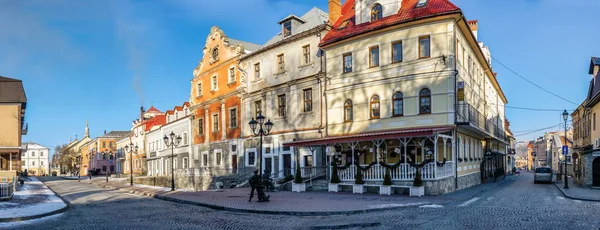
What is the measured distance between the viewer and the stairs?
24734 millimetres

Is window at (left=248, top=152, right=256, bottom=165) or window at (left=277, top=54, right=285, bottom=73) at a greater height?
window at (left=277, top=54, right=285, bottom=73)

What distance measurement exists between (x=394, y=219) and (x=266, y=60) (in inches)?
869

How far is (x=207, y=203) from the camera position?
1881cm

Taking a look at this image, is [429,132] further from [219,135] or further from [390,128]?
[219,135]

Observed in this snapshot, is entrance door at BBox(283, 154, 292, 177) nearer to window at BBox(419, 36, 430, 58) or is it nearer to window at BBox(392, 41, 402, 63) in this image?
window at BBox(392, 41, 402, 63)

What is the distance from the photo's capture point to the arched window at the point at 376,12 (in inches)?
995

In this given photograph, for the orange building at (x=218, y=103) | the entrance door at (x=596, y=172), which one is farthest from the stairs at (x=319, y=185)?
the entrance door at (x=596, y=172)

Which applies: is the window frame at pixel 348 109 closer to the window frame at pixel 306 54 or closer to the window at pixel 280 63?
the window frame at pixel 306 54

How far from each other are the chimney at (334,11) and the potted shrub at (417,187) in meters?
13.4

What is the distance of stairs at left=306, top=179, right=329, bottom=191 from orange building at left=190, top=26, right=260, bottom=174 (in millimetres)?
11346

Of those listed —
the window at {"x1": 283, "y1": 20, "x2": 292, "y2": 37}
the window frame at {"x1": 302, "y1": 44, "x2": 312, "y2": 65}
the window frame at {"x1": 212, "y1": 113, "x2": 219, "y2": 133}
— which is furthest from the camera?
the window frame at {"x1": 212, "y1": 113, "x2": 219, "y2": 133}

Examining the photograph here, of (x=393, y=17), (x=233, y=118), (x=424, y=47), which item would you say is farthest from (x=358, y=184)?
(x=233, y=118)

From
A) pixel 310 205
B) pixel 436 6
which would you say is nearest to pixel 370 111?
pixel 436 6

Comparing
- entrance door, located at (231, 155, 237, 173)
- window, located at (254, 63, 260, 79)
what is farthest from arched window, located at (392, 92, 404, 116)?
entrance door, located at (231, 155, 237, 173)
